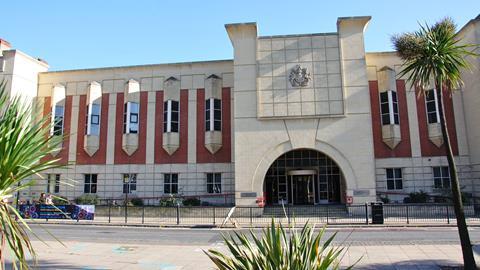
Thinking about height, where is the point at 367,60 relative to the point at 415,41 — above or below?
above

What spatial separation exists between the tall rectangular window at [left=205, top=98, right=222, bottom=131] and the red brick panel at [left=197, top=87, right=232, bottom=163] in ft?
0.94

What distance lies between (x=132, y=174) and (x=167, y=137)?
476 centimetres

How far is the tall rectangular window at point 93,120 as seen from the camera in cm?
3566

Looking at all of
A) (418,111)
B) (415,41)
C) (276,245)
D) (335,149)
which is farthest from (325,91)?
(276,245)

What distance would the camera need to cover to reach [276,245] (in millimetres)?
4754

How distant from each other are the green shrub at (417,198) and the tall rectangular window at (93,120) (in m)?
27.9

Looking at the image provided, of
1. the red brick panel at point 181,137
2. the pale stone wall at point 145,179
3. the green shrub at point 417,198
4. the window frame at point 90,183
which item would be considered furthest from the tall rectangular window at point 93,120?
the green shrub at point 417,198

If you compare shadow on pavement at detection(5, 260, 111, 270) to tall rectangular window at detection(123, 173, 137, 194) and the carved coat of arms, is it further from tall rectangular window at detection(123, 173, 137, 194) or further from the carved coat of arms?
tall rectangular window at detection(123, 173, 137, 194)

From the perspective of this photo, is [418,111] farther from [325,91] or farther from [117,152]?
[117,152]

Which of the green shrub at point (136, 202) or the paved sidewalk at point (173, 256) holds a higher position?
the green shrub at point (136, 202)

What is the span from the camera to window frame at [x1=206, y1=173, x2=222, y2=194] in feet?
111

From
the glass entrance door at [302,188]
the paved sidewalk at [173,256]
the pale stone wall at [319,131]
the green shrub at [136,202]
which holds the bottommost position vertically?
the paved sidewalk at [173,256]

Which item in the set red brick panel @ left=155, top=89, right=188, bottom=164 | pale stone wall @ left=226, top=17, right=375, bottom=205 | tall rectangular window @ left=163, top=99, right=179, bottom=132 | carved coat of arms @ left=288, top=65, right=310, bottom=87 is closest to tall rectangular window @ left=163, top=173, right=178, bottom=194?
red brick panel @ left=155, top=89, right=188, bottom=164

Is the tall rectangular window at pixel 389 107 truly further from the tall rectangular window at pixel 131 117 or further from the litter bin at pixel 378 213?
the tall rectangular window at pixel 131 117
